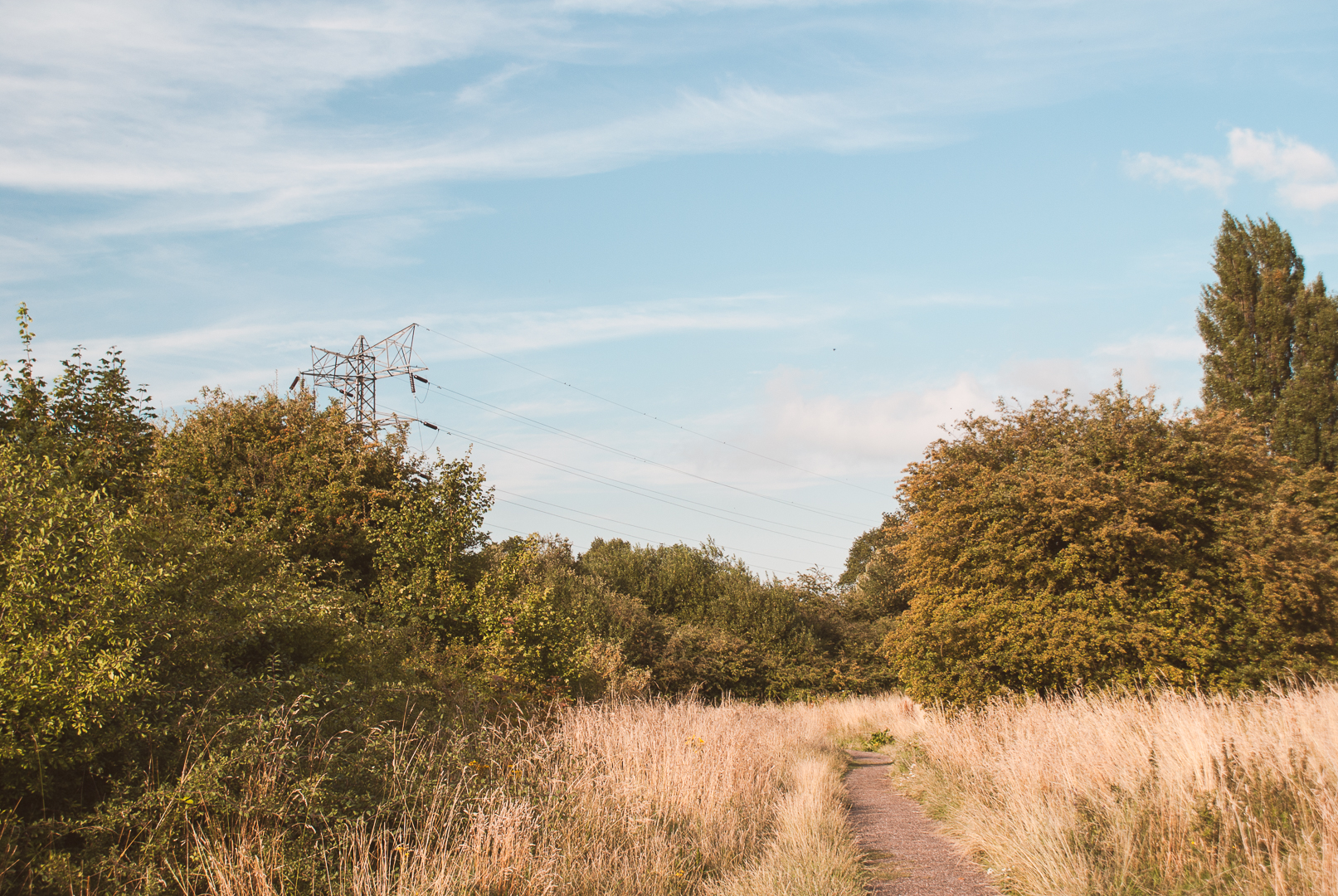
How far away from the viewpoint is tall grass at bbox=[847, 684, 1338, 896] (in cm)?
589

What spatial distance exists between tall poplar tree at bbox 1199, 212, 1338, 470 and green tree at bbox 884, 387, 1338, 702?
12.8 metres

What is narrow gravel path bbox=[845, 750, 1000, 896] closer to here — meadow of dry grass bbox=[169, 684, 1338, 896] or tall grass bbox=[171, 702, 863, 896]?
meadow of dry grass bbox=[169, 684, 1338, 896]

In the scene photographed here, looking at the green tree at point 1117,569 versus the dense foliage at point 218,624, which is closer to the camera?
the dense foliage at point 218,624

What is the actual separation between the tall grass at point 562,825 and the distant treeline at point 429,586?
0.21m

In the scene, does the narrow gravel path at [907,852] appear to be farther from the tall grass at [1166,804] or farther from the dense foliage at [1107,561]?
the dense foliage at [1107,561]

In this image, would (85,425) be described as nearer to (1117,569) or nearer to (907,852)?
(907,852)

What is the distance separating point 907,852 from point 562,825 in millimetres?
4597

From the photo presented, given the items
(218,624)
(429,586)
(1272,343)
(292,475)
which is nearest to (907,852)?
(218,624)

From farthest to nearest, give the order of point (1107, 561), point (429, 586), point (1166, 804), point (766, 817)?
point (1107, 561) < point (429, 586) < point (766, 817) < point (1166, 804)

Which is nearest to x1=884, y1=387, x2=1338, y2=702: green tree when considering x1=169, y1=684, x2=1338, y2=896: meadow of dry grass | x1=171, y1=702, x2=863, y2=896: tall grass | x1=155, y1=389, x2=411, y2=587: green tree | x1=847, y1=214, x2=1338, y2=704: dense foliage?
x1=847, y1=214, x2=1338, y2=704: dense foliage

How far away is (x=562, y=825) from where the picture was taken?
630 cm

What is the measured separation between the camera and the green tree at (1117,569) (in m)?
15.9

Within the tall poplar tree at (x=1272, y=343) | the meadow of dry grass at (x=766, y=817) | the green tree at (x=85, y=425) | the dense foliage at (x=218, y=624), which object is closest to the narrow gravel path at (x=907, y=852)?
the meadow of dry grass at (x=766, y=817)

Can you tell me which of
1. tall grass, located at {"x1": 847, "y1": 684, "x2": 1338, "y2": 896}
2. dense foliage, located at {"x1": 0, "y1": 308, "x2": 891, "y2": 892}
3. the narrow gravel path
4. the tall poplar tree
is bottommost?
the narrow gravel path
